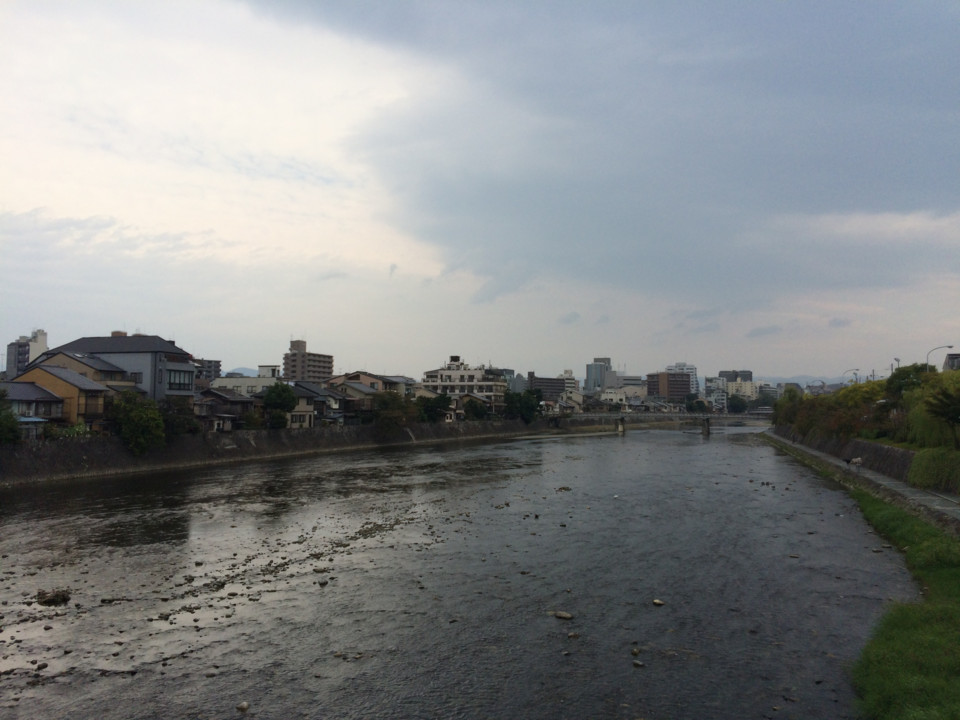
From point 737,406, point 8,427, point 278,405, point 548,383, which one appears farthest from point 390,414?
point 737,406

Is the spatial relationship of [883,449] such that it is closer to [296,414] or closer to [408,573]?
[408,573]

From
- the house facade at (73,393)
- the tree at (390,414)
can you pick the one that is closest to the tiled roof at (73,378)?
the house facade at (73,393)

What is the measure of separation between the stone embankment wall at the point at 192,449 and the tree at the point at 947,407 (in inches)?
1882

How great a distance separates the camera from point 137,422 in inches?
1667

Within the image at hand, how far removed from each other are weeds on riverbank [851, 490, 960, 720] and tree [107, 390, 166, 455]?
43.8 m

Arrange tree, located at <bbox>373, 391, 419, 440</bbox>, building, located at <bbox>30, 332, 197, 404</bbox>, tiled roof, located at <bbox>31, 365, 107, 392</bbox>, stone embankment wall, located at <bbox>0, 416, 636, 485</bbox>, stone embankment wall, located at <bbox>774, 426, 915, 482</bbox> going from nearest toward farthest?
stone embankment wall, located at <bbox>774, 426, 915, 482</bbox> → stone embankment wall, located at <bbox>0, 416, 636, 485</bbox> → tiled roof, located at <bbox>31, 365, 107, 392</bbox> → building, located at <bbox>30, 332, 197, 404</bbox> → tree, located at <bbox>373, 391, 419, 440</bbox>

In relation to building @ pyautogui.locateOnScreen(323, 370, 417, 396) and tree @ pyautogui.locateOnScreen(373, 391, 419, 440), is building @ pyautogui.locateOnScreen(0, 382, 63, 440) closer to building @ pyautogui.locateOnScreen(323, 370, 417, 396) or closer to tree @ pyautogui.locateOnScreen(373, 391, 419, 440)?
tree @ pyautogui.locateOnScreen(373, 391, 419, 440)

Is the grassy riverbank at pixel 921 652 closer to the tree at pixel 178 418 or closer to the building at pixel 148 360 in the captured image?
the tree at pixel 178 418

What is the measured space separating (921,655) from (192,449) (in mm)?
47969

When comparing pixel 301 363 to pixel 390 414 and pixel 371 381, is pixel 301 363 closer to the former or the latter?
pixel 371 381

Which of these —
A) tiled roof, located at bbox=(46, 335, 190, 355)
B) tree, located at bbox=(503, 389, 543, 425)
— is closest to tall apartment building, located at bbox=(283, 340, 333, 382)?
tree, located at bbox=(503, 389, 543, 425)

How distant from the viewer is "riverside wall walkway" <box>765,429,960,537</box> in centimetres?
2028

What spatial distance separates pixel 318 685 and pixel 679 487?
29.7m

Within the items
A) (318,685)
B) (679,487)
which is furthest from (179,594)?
(679,487)
